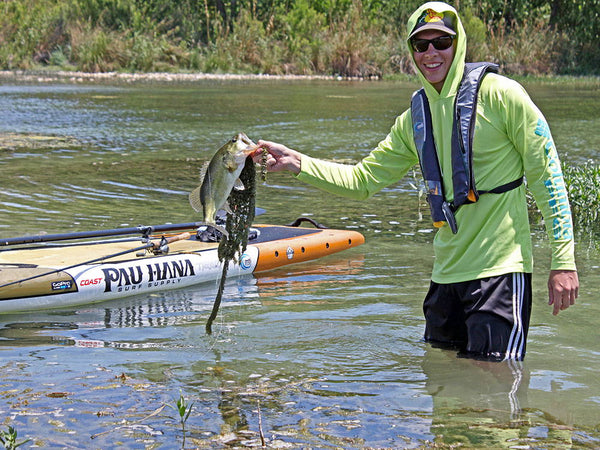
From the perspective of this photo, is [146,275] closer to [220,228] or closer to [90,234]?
[90,234]

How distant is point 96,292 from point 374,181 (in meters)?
3.16

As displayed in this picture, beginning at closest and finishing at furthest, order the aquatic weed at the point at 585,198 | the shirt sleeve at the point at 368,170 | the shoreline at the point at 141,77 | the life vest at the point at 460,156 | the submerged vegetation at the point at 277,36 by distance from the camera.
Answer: the life vest at the point at 460,156, the shirt sleeve at the point at 368,170, the aquatic weed at the point at 585,198, the shoreline at the point at 141,77, the submerged vegetation at the point at 277,36

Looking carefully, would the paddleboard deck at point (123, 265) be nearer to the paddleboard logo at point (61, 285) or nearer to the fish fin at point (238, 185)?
the paddleboard logo at point (61, 285)

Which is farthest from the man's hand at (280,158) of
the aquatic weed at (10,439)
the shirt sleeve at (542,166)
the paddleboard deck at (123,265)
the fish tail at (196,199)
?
the paddleboard deck at (123,265)

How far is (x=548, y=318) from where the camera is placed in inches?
269

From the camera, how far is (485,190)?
14.4ft

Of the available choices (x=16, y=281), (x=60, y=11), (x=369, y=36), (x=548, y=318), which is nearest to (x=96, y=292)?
(x=16, y=281)

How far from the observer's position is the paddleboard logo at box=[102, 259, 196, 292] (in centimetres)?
752

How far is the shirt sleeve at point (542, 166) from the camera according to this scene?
4.24m

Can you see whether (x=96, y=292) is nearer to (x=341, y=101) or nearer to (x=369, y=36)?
(x=341, y=101)

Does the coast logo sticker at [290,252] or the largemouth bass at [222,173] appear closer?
the largemouth bass at [222,173]

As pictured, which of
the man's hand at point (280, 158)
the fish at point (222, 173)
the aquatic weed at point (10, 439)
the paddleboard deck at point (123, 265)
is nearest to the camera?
the aquatic weed at point (10, 439)

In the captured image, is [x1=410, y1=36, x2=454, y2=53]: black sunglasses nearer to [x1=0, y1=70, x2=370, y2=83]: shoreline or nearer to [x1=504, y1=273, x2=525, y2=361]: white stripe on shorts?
[x1=504, y1=273, x2=525, y2=361]: white stripe on shorts

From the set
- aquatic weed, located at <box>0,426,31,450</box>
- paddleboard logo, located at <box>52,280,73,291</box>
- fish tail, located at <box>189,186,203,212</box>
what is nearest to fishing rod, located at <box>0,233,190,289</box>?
paddleboard logo, located at <box>52,280,73,291</box>
